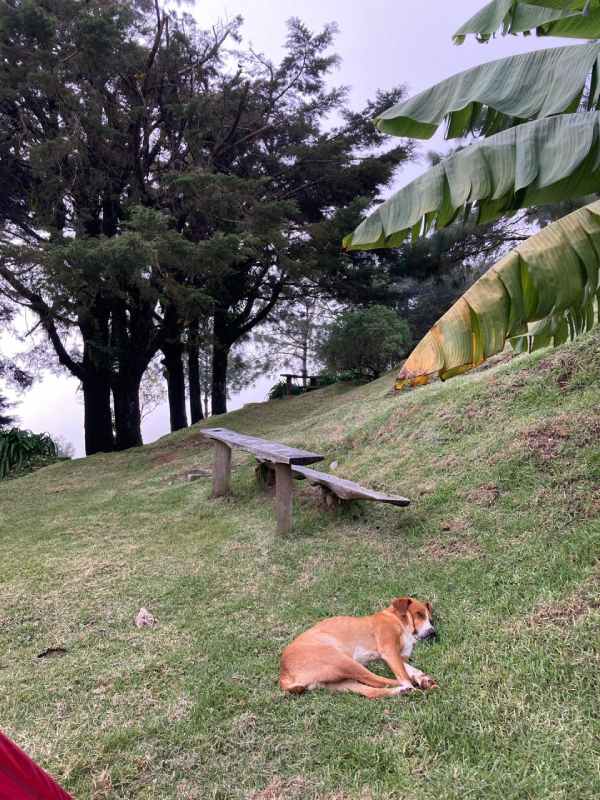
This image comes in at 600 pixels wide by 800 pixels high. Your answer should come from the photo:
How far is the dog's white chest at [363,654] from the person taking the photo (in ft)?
9.21

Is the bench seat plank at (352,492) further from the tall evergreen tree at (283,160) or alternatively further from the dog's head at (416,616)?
the tall evergreen tree at (283,160)

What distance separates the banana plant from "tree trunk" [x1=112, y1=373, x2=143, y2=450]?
13.1m

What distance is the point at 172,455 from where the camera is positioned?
38.3 feet

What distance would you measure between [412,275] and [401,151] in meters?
3.58

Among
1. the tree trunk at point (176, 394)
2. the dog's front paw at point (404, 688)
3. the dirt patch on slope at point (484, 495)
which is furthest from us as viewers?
the tree trunk at point (176, 394)

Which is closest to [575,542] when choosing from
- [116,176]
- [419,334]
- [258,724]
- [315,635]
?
[315,635]

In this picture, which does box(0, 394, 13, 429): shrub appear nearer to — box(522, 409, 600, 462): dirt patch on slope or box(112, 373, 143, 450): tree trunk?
box(112, 373, 143, 450): tree trunk

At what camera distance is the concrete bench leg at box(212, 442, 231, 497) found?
23.6ft

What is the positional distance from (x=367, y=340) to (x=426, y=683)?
12269 millimetres

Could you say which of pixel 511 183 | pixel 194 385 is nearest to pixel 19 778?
pixel 511 183

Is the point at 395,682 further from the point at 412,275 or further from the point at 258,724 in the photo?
Answer: the point at 412,275

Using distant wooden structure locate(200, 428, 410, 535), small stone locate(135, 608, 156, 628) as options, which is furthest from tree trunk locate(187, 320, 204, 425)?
small stone locate(135, 608, 156, 628)

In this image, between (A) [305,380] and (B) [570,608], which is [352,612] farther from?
(A) [305,380]

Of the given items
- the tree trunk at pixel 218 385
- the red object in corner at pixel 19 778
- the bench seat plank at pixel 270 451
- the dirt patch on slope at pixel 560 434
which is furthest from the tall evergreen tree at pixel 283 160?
the red object in corner at pixel 19 778
